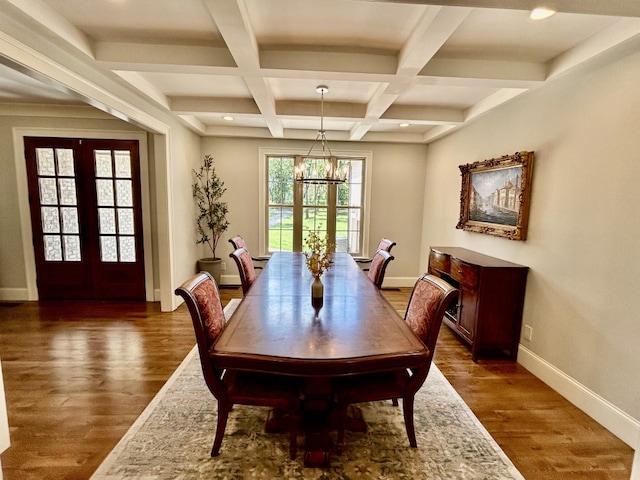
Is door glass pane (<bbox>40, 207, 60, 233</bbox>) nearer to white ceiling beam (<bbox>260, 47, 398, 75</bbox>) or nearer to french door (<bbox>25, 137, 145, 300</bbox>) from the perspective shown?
french door (<bbox>25, 137, 145, 300</bbox>)

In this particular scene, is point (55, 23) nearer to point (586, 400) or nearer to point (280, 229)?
point (280, 229)

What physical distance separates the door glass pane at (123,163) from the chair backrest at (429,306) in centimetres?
402

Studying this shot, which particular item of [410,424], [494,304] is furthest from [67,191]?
[494,304]

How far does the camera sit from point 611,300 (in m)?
1.95

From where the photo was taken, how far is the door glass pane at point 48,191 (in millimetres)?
3938

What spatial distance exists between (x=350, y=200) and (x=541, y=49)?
3279mm

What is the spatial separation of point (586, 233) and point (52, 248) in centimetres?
592

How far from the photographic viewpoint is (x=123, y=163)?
13.0 ft

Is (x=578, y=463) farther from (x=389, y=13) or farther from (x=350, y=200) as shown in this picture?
(x=350, y=200)

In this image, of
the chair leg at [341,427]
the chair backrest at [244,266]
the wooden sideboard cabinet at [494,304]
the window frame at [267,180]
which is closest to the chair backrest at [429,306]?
the chair leg at [341,427]

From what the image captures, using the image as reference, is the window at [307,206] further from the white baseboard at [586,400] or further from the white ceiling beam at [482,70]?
the white baseboard at [586,400]

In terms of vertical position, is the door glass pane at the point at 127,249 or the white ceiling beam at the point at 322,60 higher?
the white ceiling beam at the point at 322,60

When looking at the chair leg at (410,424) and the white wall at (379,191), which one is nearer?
the chair leg at (410,424)

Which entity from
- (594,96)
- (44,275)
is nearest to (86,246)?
(44,275)
